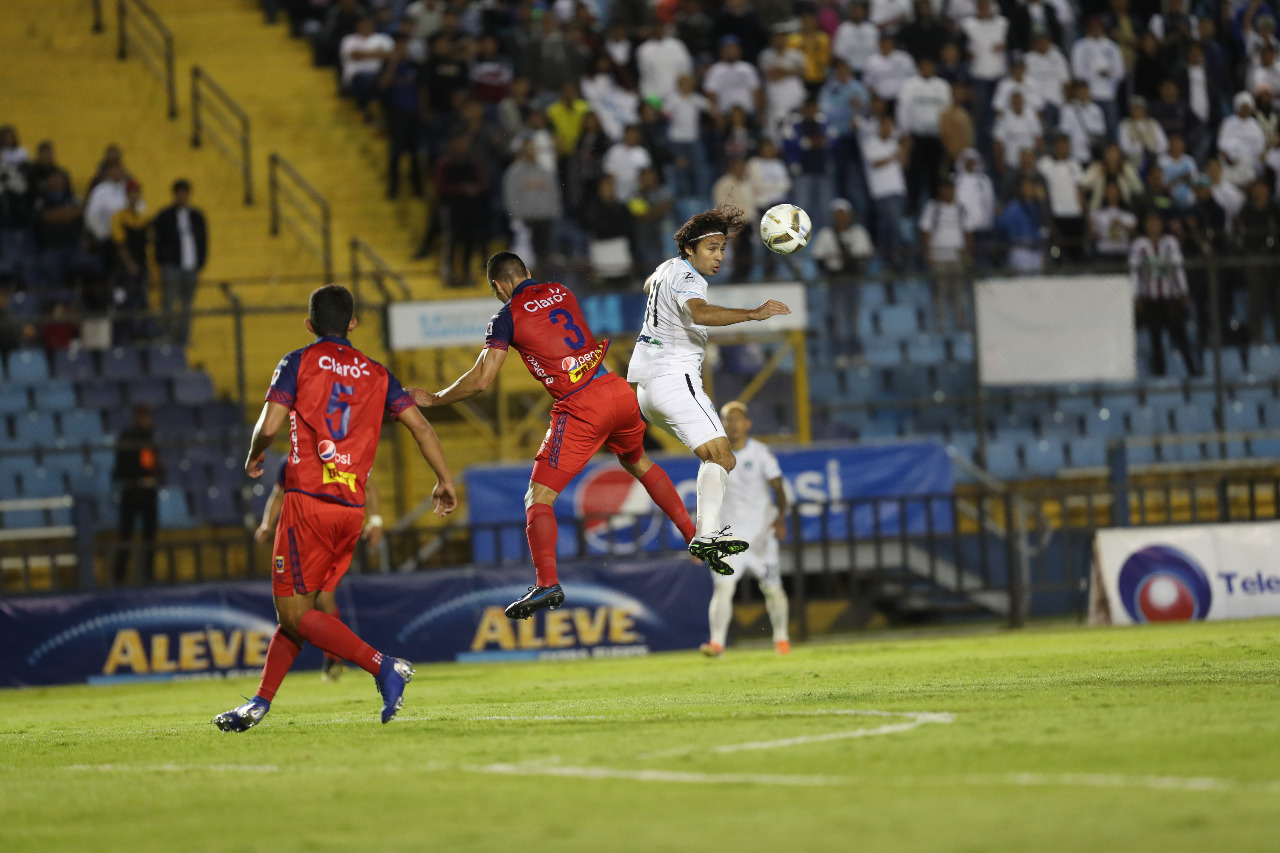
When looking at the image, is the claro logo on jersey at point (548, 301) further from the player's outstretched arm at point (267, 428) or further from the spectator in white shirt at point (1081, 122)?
the spectator in white shirt at point (1081, 122)

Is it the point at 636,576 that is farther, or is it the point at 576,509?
the point at 576,509

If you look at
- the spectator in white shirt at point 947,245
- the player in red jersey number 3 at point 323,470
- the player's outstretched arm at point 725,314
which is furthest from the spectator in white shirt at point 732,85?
the player in red jersey number 3 at point 323,470

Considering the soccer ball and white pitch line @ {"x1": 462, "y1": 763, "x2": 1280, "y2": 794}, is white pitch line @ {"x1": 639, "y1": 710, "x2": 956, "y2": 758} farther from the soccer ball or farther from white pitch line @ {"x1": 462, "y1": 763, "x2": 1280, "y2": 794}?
the soccer ball

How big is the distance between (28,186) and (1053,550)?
1364cm

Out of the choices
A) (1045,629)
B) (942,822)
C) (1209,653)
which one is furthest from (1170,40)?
(942,822)

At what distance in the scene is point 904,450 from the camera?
19.9m

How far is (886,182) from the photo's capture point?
23188 mm

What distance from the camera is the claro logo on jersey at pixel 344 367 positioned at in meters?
8.95

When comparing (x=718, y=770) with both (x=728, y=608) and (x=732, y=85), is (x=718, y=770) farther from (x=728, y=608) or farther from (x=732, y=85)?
(x=732, y=85)

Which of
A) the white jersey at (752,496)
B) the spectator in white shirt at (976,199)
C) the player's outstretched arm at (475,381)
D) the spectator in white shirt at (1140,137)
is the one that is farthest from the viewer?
the spectator in white shirt at (1140,137)

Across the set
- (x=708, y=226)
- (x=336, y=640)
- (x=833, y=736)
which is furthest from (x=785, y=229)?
(x=833, y=736)

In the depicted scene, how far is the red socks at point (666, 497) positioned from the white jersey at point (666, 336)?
0.62m

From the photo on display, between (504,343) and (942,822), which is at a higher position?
(504,343)

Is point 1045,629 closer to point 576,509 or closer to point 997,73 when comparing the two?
point 576,509
